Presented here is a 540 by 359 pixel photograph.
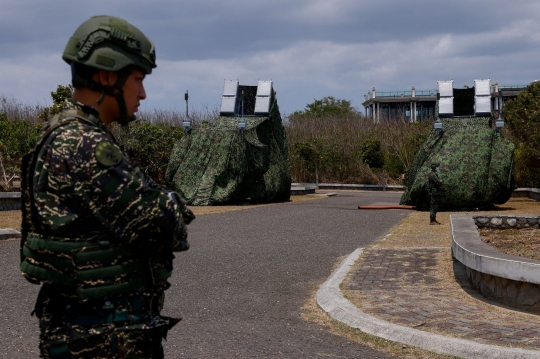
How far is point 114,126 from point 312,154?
12.3 m

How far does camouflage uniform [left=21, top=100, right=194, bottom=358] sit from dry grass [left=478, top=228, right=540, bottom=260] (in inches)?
249

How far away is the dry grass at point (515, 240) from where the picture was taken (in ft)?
28.1

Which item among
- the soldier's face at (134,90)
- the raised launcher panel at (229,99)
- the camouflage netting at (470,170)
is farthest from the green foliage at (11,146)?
the soldier's face at (134,90)

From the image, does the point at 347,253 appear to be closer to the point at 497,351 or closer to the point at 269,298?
the point at 269,298

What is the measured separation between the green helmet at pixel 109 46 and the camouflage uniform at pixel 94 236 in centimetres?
18

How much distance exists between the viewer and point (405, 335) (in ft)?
18.9

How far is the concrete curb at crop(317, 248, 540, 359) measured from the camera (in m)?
5.19

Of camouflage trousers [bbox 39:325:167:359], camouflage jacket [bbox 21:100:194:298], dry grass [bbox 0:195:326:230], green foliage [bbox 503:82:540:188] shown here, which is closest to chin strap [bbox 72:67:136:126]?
camouflage jacket [bbox 21:100:194:298]

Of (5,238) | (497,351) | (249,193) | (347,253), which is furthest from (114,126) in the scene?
(497,351)

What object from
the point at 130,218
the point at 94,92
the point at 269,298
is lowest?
the point at 269,298

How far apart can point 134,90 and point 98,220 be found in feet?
1.75

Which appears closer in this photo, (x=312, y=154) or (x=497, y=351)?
(x=497, y=351)

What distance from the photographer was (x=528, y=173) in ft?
92.2

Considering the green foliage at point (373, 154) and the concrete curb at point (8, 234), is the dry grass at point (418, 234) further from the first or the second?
the green foliage at point (373, 154)
